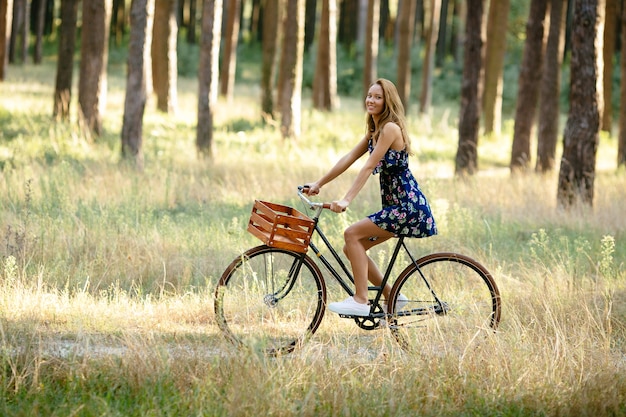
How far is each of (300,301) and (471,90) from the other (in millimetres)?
10938

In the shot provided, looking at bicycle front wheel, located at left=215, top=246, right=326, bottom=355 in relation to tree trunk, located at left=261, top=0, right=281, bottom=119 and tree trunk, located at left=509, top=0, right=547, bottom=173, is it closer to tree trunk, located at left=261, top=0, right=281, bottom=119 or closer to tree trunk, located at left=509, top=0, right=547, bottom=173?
tree trunk, located at left=509, top=0, right=547, bottom=173

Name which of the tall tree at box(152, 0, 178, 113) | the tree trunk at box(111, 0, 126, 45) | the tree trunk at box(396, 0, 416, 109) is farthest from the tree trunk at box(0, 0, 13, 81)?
the tree trunk at box(111, 0, 126, 45)

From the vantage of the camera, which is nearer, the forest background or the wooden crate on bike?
the forest background

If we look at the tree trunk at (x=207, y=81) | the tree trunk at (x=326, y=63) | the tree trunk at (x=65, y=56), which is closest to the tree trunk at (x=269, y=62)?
the tree trunk at (x=326, y=63)

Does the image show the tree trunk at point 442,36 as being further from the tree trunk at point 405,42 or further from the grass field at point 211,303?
the grass field at point 211,303

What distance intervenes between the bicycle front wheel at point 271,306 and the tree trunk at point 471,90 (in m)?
10.2

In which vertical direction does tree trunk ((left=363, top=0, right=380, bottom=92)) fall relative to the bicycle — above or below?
above

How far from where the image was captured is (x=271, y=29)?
23.0 meters

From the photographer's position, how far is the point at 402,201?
20.7 ft

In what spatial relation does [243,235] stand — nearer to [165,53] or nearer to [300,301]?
[300,301]

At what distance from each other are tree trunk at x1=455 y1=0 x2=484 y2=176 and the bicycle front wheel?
1023 centimetres

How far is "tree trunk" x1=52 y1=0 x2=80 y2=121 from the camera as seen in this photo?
19.2 m

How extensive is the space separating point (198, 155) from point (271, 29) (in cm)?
776

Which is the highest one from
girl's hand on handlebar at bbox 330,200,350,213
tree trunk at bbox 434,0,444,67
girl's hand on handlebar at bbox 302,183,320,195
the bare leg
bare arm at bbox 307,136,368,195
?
tree trunk at bbox 434,0,444,67
